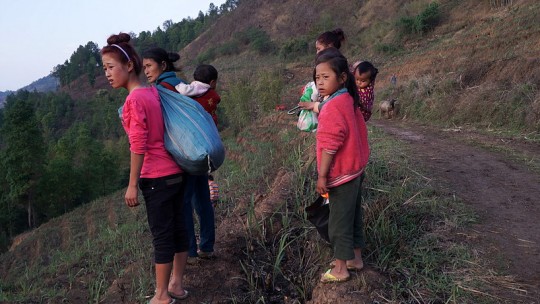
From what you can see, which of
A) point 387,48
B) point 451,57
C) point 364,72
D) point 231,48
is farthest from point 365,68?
point 231,48

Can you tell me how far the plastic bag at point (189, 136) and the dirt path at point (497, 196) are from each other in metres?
1.83

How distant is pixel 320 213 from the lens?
8.82 ft

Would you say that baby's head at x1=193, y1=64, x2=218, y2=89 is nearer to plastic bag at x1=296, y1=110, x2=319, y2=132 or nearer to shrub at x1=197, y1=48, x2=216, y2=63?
plastic bag at x1=296, y1=110, x2=319, y2=132

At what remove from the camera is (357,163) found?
2.43m

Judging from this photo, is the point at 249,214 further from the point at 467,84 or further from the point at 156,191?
the point at 467,84

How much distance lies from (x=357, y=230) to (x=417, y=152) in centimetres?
326

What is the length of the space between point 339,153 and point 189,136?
2.81 feet

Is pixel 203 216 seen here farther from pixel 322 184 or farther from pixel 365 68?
pixel 365 68

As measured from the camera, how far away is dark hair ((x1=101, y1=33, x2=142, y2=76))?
2.36 metres

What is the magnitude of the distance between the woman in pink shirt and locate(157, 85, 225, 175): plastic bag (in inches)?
1.9

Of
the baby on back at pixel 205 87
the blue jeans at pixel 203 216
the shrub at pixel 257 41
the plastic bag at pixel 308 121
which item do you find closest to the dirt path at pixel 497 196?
the plastic bag at pixel 308 121

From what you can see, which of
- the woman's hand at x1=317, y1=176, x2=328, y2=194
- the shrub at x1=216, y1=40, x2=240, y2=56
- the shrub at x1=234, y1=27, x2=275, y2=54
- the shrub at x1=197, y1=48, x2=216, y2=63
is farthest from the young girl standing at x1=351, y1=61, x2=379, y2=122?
the shrub at x1=197, y1=48, x2=216, y2=63

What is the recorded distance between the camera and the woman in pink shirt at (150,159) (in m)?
2.29

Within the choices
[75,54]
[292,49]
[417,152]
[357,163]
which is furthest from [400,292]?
[75,54]
